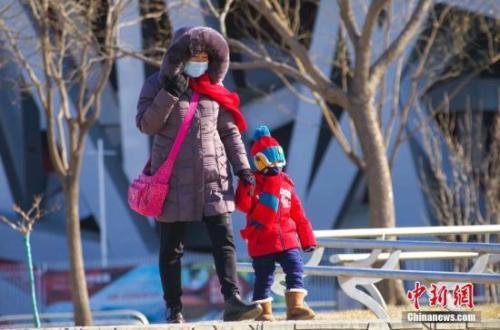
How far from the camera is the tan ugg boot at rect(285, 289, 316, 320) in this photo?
7.22m

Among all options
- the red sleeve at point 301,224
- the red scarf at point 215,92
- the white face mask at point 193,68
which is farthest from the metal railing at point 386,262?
the white face mask at point 193,68

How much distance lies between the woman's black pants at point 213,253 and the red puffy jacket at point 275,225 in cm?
34

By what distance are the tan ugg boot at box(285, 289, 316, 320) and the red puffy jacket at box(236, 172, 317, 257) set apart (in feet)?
1.02

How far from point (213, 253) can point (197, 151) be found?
2.29ft

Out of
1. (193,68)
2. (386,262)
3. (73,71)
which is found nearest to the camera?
(193,68)

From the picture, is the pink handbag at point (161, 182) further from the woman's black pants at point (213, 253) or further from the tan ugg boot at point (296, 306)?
the tan ugg boot at point (296, 306)

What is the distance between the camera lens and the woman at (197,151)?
22.7 ft

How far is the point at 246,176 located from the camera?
711 centimetres

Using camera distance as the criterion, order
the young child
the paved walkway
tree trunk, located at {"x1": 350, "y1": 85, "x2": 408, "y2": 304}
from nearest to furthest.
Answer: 1. the paved walkway
2. the young child
3. tree trunk, located at {"x1": 350, "y1": 85, "x2": 408, "y2": 304}

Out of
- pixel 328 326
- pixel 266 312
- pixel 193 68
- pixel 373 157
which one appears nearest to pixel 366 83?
pixel 373 157

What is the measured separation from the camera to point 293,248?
7371 millimetres

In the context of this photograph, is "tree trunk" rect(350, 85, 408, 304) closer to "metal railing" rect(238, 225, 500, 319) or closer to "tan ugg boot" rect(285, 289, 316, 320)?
"metal railing" rect(238, 225, 500, 319)

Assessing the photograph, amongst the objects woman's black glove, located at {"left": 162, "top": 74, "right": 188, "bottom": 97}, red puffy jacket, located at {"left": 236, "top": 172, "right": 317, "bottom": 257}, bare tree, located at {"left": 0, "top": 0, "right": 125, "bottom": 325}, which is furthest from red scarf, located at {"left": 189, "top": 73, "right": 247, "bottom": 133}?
bare tree, located at {"left": 0, "top": 0, "right": 125, "bottom": 325}

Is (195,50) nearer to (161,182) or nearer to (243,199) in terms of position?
(161,182)
